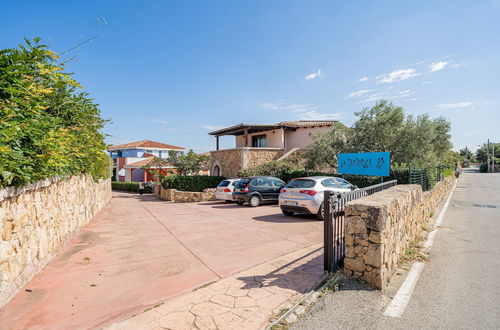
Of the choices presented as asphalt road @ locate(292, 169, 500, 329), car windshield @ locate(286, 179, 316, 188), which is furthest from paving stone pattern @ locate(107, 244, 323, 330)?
car windshield @ locate(286, 179, 316, 188)

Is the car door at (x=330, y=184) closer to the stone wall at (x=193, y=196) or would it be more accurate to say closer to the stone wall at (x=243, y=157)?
the stone wall at (x=193, y=196)

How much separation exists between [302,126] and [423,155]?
1159 centimetres

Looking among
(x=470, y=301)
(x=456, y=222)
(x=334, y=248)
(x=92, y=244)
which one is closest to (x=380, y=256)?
(x=334, y=248)

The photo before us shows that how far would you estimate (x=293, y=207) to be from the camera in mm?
9531

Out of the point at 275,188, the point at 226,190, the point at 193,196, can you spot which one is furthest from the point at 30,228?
the point at 193,196

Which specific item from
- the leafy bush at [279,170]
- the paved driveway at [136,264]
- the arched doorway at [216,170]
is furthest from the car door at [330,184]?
the arched doorway at [216,170]

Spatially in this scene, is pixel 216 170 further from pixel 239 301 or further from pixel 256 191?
pixel 239 301

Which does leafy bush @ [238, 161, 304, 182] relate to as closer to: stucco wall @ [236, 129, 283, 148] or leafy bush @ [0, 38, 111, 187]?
stucco wall @ [236, 129, 283, 148]

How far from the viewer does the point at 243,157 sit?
22.4 meters

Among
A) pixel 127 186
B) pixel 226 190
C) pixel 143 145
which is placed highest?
pixel 143 145

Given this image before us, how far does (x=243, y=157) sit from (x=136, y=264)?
17.5 meters

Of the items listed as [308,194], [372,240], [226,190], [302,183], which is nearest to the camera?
[372,240]

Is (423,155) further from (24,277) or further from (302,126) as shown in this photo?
(24,277)

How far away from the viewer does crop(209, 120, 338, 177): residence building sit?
22.9 meters
